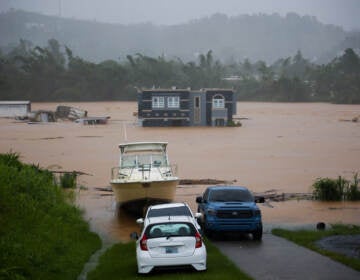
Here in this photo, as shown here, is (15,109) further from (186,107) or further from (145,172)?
(145,172)

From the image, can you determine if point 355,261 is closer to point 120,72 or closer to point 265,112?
point 265,112

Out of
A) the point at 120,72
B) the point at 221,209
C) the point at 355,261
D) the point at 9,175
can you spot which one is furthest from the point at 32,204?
the point at 120,72

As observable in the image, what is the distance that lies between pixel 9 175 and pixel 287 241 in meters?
7.83

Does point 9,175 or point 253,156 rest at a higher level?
point 9,175

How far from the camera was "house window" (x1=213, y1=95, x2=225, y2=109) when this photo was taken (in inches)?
2963

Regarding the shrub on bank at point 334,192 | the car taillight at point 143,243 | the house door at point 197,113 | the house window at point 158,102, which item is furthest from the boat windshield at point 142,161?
the house door at point 197,113

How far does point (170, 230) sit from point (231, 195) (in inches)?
231

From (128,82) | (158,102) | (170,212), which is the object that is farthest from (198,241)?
(128,82)

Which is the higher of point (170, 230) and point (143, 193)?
point (170, 230)

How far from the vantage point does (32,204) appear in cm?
1798

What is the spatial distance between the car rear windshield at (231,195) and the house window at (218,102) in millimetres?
56119

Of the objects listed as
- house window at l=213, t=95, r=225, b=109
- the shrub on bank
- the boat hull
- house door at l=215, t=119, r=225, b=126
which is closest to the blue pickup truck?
the boat hull

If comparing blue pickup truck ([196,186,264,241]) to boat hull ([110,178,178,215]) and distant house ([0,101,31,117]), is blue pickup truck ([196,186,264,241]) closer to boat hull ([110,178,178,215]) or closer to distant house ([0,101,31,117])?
boat hull ([110,178,178,215])

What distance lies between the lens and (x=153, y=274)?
1334 centimetres
